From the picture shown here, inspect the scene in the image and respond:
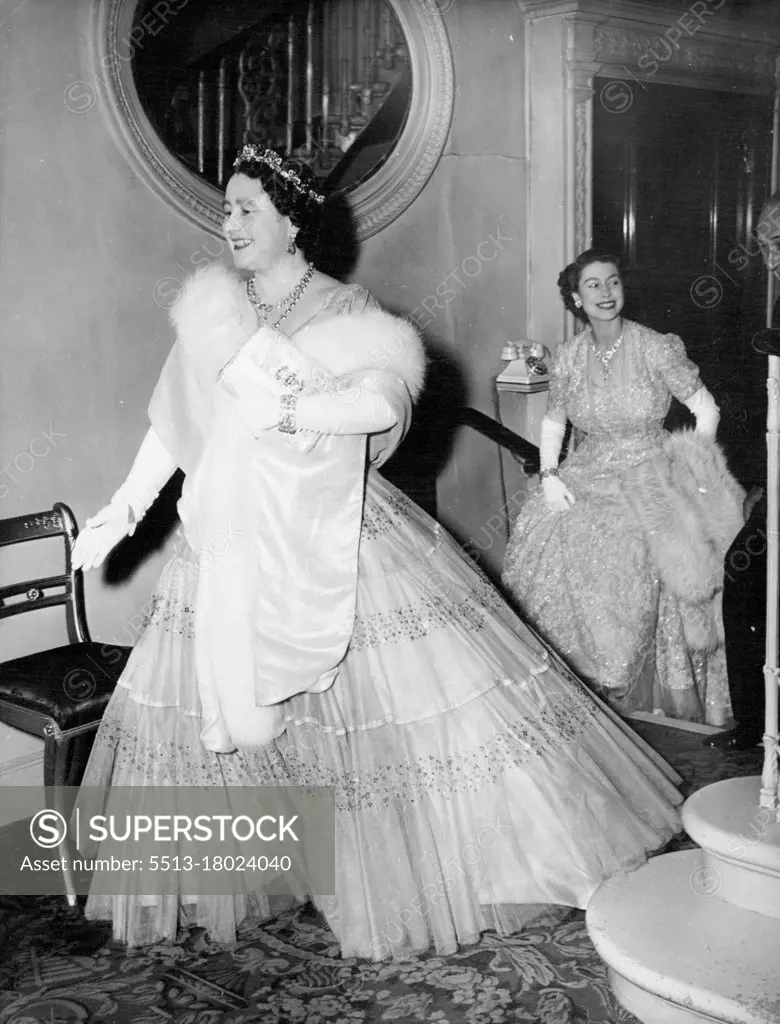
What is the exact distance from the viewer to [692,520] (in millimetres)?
4234

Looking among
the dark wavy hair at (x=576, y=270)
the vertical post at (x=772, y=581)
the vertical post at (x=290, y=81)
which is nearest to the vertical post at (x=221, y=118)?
the vertical post at (x=290, y=81)

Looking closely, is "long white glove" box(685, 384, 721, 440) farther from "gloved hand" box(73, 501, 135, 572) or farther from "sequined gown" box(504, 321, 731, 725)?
"gloved hand" box(73, 501, 135, 572)

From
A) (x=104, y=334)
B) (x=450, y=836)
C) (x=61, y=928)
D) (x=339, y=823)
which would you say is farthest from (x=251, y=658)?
(x=104, y=334)

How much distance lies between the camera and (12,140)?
141 inches


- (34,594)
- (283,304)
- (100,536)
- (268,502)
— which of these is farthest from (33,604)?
(283,304)

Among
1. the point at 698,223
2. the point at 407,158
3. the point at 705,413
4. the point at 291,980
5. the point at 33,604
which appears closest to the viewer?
the point at 291,980

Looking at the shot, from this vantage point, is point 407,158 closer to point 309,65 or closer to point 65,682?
point 309,65

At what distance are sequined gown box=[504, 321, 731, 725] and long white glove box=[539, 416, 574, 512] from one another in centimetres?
3

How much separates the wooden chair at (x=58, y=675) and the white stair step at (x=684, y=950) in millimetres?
1405

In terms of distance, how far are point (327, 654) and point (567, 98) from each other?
11.5ft

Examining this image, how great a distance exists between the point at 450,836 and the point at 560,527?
1957 millimetres

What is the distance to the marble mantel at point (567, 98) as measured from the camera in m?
5.27

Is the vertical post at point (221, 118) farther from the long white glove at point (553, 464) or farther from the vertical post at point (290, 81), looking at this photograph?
the long white glove at point (553, 464)

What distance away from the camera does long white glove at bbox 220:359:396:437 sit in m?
2.64
